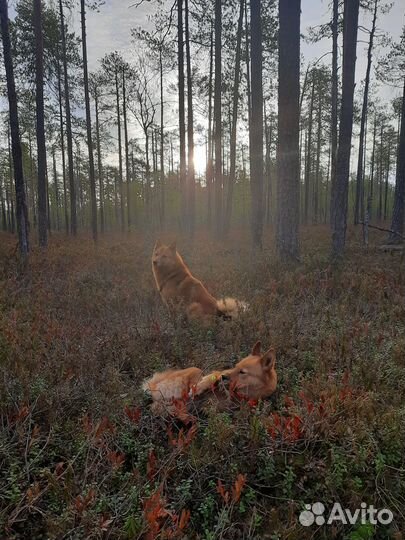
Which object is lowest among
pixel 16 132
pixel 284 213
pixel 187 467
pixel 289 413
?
pixel 187 467

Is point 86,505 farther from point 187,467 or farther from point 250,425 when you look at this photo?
point 250,425

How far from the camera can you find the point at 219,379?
338cm

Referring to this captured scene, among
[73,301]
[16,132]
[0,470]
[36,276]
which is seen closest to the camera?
[0,470]

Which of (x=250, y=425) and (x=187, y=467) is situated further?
(x=250, y=425)

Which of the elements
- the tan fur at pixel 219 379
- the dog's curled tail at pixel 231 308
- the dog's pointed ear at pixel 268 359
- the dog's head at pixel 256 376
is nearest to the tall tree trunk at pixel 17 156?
the dog's curled tail at pixel 231 308

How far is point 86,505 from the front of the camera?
2111 millimetres

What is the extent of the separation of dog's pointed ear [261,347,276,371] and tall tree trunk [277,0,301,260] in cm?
613

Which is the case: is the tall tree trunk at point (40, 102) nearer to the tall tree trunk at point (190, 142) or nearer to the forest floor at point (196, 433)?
the tall tree trunk at point (190, 142)

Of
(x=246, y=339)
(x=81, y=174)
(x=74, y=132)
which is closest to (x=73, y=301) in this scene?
(x=246, y=339)

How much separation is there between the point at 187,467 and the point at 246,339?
251 cm

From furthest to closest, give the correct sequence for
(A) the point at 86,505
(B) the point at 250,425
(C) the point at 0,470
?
(B) the point at 250,425, (C) the point at 0,470, (A) the point at 86,505

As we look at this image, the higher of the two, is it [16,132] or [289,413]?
[16,132]

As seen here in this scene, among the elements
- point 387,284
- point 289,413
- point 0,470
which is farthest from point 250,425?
point 387,284

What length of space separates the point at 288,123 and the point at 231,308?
5621 mm
